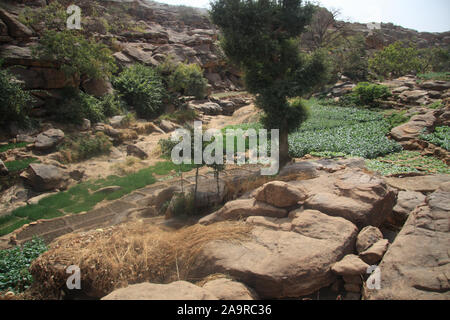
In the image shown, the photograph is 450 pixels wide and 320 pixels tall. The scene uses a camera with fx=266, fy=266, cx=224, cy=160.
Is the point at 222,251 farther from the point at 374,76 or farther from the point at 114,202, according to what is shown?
the point at 374,76

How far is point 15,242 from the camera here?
211 inches

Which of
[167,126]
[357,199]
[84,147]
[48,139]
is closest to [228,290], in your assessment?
[357,199]

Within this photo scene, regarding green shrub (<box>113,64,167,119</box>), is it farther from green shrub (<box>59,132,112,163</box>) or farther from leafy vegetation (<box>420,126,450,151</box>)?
leafy vegetation (<box>420,126,450,151</box>)

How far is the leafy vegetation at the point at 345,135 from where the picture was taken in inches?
367

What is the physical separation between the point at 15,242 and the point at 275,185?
5305mm

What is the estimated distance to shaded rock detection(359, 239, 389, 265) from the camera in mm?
3150

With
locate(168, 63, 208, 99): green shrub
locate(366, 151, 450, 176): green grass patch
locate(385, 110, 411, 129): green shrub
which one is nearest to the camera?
locate(366, 151, 450, 176): green grass patch

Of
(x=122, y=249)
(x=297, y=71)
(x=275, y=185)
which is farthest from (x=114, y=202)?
(x=297, y=71)

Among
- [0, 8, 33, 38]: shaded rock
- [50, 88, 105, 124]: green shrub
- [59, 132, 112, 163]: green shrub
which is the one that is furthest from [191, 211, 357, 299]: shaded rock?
[0, 8, 33, 38]: shaded rock

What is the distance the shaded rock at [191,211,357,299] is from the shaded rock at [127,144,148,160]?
26.1ft

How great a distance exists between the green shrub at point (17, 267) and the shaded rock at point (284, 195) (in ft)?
12.6

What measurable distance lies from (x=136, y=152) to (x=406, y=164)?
9.57 m

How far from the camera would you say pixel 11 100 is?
401 inches

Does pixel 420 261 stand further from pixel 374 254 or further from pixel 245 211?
pixel 245 211
